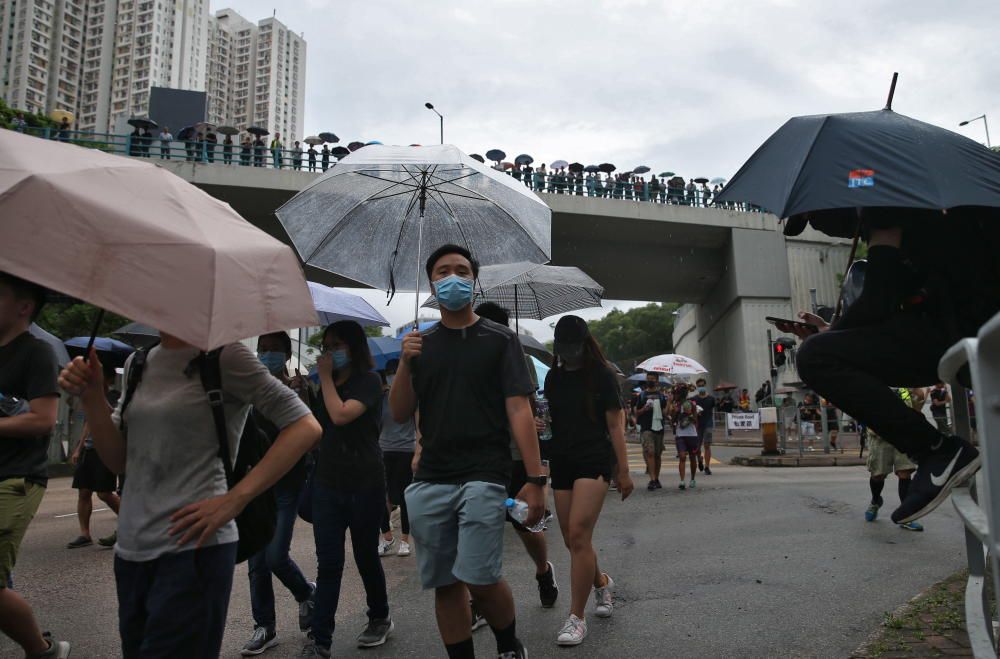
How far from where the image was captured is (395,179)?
5023 millimetres

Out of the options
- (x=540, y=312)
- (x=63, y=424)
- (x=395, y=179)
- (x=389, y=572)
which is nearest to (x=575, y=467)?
(x=395, y=179)

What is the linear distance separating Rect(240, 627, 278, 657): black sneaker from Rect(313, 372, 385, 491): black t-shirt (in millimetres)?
972

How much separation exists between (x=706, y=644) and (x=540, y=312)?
474 cm

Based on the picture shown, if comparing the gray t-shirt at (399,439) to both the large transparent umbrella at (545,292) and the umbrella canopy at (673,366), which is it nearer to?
the large transparent umbrella at (545,292)

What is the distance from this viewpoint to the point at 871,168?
9.73 feet

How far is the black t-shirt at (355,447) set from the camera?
428 cm

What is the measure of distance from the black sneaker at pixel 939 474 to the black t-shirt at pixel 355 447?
2.78 m

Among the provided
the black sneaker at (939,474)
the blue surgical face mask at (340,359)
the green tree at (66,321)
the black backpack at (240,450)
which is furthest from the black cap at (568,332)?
the green tree at (66,321)

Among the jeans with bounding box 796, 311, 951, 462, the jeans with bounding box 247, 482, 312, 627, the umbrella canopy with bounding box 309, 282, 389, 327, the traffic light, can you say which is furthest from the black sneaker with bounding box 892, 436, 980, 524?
the traffic light

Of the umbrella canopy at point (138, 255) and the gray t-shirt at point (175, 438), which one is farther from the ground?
the umbrella canopy at point (138, 255)

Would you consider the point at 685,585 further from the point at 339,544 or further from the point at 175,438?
the point at 175,438

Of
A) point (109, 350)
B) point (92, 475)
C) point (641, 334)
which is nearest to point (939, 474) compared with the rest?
point (92, 475)

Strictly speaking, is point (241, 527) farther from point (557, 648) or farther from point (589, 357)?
point (589, 357)

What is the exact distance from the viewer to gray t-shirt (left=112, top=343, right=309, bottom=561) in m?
2.32
